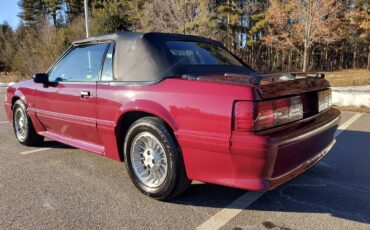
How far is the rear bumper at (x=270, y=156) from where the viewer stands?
2.67 m

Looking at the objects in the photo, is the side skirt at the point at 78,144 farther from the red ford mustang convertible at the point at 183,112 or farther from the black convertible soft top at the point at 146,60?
the black convertible soft top at the point at 146,60

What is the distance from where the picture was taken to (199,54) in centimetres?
406

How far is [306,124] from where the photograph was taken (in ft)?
10.5

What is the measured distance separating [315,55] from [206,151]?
36.0 m

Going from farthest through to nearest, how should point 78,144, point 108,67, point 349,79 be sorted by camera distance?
point 349,79, point 78,144, point 108,67

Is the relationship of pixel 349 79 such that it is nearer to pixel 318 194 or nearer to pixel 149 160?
pixel 318 194

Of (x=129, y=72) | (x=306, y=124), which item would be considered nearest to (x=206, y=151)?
(x=306, y=124)

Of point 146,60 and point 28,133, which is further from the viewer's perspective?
point 28,133

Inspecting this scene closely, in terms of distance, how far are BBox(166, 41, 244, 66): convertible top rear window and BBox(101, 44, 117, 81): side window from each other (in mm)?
638

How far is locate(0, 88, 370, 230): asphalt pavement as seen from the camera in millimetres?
2945

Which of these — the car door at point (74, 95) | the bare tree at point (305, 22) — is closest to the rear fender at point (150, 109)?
the car door at point (74, 95)

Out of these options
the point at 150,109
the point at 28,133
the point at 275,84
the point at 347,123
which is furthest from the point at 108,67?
the point at 347,123

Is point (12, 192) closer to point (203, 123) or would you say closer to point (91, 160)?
point (91, 160)

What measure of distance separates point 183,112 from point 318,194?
1.62 meters
